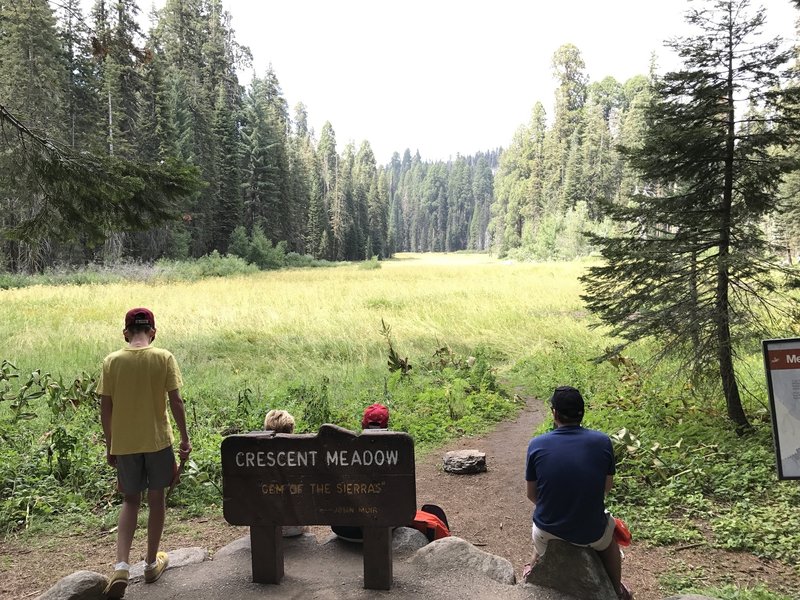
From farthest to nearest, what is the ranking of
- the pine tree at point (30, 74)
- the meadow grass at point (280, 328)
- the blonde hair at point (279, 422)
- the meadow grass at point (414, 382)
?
the pine tree at point (30, 74)
the meadow grass at point (280, 328)
the meadow grass at point (414, 382)
the blonde hair at point (279, 422)

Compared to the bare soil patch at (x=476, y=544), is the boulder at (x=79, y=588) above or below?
above

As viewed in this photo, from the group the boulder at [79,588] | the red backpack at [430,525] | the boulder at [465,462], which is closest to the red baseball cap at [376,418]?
the red backpack at [430,525]

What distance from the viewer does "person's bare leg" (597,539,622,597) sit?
3.34 m

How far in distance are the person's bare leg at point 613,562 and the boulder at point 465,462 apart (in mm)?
3345

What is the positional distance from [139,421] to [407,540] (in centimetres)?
205

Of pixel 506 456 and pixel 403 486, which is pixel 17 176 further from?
pixel 506 456

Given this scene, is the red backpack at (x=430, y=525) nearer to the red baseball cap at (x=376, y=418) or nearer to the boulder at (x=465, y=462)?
the red baseball cap at (x=376, y=418)

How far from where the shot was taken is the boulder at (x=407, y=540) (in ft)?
12.9

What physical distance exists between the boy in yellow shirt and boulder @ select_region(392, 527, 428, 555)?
158 centimetres

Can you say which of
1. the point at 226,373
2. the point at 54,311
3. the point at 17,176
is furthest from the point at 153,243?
the point at 17,176

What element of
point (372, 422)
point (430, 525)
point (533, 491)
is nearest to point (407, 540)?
point (430, 525)

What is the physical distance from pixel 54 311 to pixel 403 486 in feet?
53.6

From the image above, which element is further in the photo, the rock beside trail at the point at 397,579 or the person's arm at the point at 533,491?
the person's arm at the point at 533,491

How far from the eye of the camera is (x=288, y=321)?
15469 millimetres
